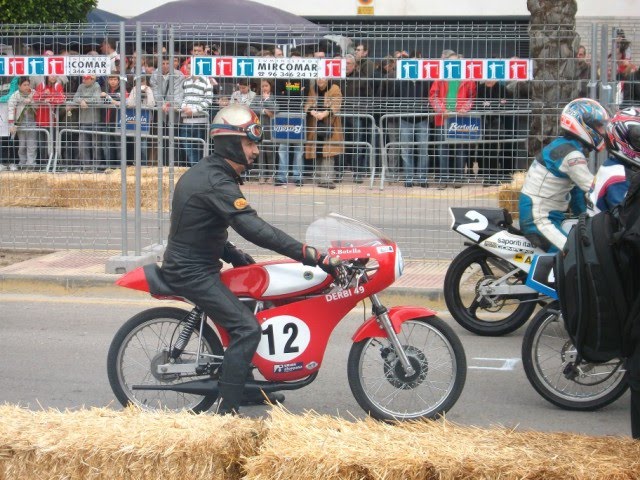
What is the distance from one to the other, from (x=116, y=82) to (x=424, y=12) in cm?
1590

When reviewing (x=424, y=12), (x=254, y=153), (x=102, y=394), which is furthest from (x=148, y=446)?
(x=424, y=12)

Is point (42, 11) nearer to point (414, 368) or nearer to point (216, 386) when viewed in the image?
point (216, 386)

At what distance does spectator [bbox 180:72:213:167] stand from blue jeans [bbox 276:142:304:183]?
2.70 ft

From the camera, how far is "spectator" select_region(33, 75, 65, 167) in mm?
11672

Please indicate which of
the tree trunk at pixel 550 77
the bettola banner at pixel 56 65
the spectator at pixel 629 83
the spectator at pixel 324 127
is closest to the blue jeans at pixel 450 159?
the tree trunk at pixel 550 77

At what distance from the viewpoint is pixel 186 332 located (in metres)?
6.16

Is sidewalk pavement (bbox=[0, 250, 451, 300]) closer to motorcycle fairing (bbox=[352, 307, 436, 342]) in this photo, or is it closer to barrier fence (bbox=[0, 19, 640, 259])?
barrier fence (bbox=[0, 19, 640, 259])

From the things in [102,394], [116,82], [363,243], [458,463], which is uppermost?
[116,82]

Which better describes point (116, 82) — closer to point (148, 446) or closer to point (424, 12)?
point (148, 446)

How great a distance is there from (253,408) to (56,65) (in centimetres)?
595

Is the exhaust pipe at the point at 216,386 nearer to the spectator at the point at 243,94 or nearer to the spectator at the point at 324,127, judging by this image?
the spectator at the point at 243,94

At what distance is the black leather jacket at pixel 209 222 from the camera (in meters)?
5.91

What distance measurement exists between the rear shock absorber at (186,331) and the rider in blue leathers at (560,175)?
301 centimetres

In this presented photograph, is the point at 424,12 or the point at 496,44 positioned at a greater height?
the point at 424,12
